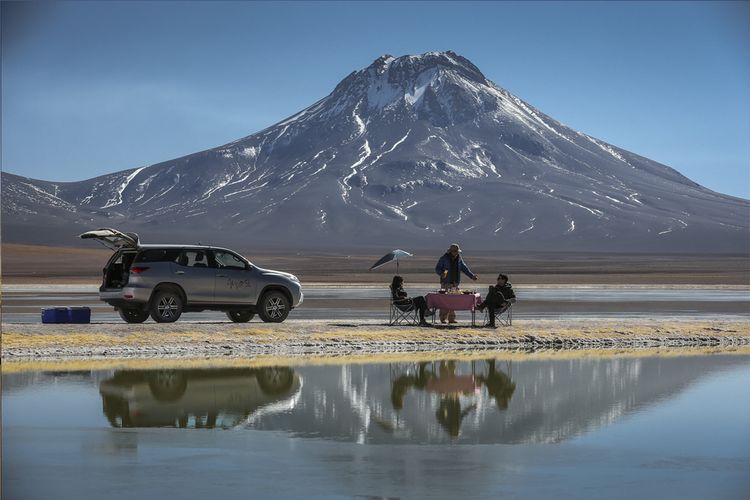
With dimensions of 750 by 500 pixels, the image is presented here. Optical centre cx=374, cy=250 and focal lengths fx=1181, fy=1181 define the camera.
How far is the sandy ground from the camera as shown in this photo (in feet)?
76.2

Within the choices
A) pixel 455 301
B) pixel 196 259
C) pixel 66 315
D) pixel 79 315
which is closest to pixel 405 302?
pixel 455 301

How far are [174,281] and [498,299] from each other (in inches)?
303

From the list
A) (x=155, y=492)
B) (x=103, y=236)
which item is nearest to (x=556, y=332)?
(x=103, y=236)

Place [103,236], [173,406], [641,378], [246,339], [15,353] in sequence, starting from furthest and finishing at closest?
[103,236] < [246,339] < [15,353] < [641,378] < [173,406]

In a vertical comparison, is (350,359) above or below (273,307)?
below

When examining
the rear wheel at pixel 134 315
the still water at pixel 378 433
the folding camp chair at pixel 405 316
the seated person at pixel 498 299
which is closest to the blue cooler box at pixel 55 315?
the rear wheel at pixel 134 315

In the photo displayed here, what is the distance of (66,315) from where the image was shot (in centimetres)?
2795

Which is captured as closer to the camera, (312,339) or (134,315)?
(312,339)

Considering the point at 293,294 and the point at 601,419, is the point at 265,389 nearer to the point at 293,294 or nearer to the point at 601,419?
the point at 601,419

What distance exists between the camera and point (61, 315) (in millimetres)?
27938

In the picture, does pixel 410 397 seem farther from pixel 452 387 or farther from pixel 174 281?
pixel 174 281

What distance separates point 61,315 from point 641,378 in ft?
47.4

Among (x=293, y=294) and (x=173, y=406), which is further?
(x=293, y=294)

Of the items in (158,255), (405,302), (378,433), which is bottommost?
(378,433)
